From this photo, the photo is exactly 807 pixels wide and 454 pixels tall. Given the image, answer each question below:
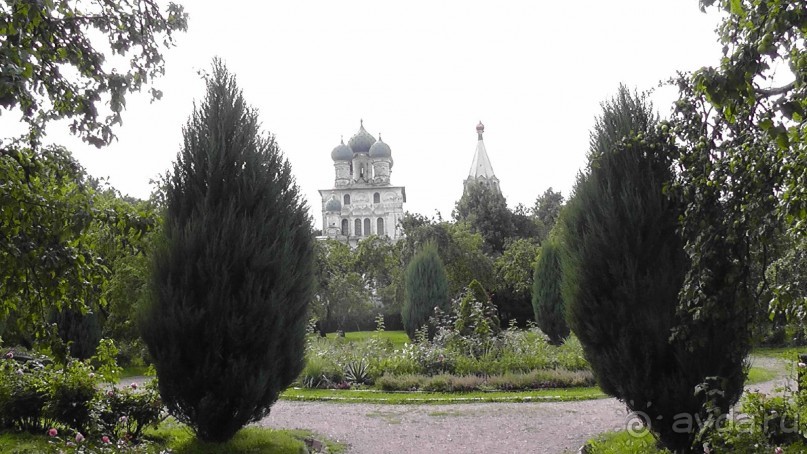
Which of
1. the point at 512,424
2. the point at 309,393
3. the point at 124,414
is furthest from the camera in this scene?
the point at 309,393

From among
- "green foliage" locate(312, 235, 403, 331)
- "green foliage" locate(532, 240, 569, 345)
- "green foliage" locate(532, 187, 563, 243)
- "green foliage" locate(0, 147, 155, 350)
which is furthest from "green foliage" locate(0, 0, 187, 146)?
"green foliage" locate(532, 187, 563, 243)

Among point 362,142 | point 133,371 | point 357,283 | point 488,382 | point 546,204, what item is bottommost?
point 488,382

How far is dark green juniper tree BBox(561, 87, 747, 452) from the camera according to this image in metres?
6.53

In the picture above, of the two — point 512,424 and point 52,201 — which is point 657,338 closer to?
point 512,424

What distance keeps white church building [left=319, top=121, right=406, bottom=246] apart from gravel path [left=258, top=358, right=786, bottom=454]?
5771cm

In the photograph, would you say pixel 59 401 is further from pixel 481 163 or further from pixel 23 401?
pixel 481 163

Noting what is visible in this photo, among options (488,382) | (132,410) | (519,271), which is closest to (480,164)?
(519,271)

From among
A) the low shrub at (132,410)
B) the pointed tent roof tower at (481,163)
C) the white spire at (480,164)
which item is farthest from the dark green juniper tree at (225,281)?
the white spire at (480,164)

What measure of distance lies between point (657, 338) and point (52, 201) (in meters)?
6.00

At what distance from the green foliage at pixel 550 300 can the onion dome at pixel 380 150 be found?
5022cm

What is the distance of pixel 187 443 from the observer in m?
7.50

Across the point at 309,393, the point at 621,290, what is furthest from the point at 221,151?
the point at 309,393

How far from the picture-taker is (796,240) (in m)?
4.88

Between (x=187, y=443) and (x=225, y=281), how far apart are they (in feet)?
6.84
